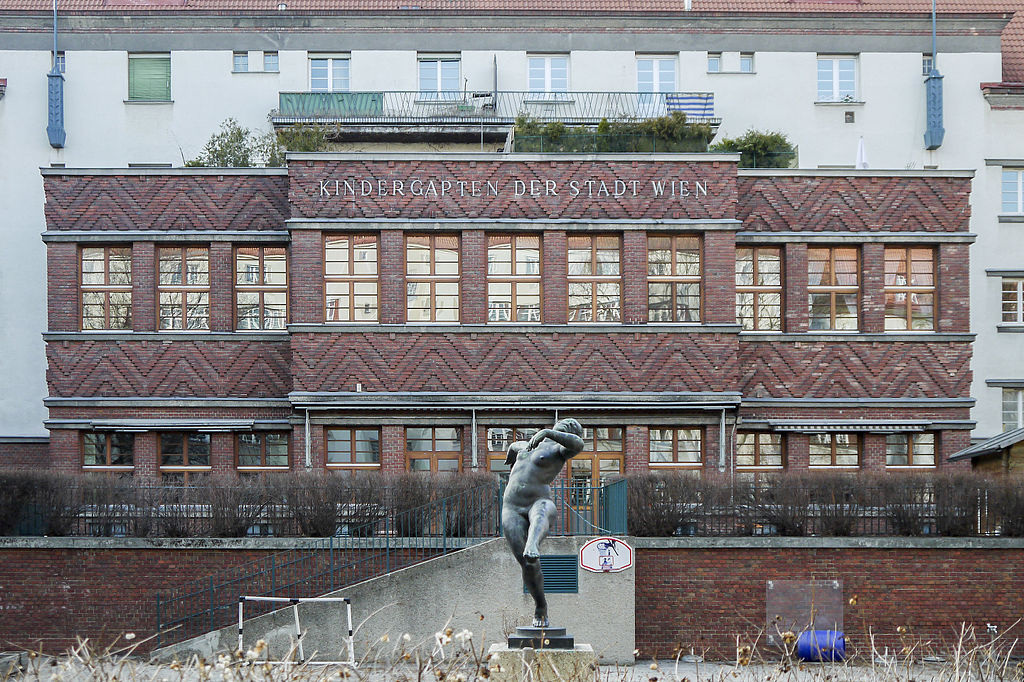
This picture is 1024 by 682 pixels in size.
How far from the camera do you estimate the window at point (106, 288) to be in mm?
30609

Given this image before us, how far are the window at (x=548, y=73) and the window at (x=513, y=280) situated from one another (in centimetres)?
1017

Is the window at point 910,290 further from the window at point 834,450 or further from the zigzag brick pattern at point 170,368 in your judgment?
the zigzag brick pattern at point 170,368

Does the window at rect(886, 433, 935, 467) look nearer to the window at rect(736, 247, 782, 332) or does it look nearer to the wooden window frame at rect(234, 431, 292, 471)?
the window at rect(736, 247, 782, 332)

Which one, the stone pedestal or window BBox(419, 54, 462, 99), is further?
window BBox(419, 54, 462, 99)

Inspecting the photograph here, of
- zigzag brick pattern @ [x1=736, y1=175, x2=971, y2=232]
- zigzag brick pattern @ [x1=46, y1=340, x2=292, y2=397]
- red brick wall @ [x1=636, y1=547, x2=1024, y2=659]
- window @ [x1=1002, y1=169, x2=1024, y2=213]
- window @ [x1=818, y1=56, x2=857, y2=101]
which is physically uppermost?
window @ [x1=818, y1=56, x2=857, y2=101]

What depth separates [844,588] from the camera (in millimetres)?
22484

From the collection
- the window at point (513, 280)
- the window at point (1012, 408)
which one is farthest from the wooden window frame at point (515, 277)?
the window at point (1012, 408)

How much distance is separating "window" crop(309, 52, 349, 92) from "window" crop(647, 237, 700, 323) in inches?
510

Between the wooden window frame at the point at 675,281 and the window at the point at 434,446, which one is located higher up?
the wooden window frame at the point at 675,281

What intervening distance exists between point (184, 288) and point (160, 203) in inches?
77.8

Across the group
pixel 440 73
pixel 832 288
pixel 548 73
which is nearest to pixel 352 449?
pixel 832 288

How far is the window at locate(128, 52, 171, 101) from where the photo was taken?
38.8m

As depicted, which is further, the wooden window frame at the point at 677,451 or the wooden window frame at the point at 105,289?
the wooden window frame at the point at 105,289

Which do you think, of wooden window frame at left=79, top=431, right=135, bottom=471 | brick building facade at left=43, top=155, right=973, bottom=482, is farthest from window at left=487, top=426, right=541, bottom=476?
wooden window frame at left=79, top=431, right=135, bottom=471
